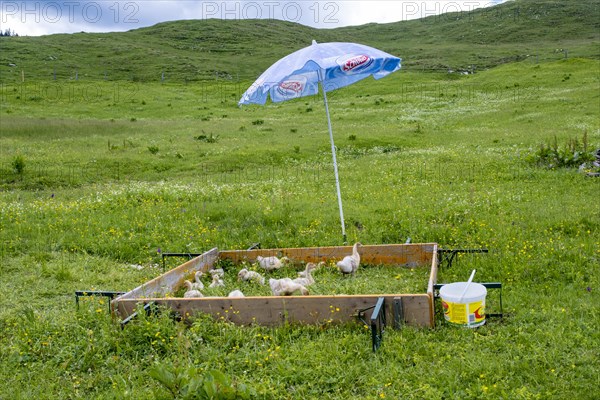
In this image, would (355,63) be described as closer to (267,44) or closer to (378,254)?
(378,254)

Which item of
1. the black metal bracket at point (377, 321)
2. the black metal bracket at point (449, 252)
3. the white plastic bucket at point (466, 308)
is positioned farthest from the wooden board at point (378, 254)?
the black metal bracket at point (377, 321)

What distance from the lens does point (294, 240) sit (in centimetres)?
1209

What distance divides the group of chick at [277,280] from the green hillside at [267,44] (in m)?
72.7

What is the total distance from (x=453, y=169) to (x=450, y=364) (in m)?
13.9

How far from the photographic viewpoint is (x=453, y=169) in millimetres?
19078

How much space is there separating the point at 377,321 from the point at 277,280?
7.35 feet

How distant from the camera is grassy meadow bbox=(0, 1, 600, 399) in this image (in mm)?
5938

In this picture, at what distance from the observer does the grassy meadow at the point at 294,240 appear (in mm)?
5938

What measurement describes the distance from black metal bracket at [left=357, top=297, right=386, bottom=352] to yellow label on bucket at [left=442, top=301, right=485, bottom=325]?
88 cm

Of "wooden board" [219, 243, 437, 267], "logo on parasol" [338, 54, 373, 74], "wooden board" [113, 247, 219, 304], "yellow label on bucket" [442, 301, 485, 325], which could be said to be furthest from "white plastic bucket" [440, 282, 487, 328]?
"logo on parasol" [338, 54, 373, 74]

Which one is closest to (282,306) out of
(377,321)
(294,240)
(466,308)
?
(377,321)

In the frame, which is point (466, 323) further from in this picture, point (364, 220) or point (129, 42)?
point (129, 42)

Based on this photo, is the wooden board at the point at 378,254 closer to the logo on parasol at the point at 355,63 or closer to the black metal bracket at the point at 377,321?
the black metal bracket at the point at 377,321

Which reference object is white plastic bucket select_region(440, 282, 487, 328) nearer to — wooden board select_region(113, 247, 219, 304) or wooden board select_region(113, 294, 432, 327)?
wooden board select_region(113, 294, 432, 327)
